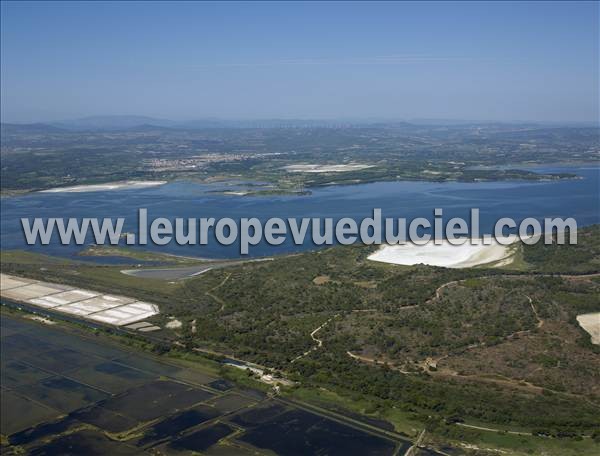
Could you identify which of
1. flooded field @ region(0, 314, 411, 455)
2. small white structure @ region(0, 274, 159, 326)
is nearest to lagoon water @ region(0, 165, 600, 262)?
small white structure @ region(0, 274, 159, 326)

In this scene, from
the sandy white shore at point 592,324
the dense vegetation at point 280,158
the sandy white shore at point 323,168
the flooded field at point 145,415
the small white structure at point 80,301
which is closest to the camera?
the flooded field at point 145,415

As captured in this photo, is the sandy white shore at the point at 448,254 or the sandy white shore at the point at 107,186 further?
the sandy white shore at the point at 107,186

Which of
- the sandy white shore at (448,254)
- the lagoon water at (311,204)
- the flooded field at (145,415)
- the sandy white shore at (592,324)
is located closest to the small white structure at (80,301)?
the flooded field at (145,415)

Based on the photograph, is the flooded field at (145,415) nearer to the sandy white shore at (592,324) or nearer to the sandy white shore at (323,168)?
the sandy white shore at (592,324)

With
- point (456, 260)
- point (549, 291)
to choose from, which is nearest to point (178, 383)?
point (549, 291)

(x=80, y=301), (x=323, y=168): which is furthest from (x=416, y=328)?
(x=323, y=168)

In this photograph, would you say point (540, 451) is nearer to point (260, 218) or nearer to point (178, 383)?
point (178, 383)
